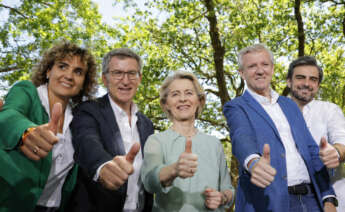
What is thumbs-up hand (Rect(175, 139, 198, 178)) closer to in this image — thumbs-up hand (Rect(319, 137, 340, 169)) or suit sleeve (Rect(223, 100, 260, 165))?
suit sleeve (Rect(223, 100, 260, 165))

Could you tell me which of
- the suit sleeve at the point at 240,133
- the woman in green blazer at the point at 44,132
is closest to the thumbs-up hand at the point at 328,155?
the suit sleeve at the point at 240,133

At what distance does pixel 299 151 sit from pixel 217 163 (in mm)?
721

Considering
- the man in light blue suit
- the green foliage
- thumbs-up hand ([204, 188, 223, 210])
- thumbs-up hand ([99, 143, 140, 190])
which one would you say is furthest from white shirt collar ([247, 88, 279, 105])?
the green foliage

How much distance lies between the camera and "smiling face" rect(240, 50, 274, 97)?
3.04 meters

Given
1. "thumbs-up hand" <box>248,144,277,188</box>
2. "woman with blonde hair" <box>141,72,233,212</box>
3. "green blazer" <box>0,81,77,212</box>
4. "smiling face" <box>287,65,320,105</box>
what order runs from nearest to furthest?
"green blazer" <box>0,81,77,212</box> < "thumbs-up hand" <box>248,144,277,188</box> < "woman with blonde hair" <box>141,72,233,212</box> < "smiling face" <box>287,65,320,105</box>

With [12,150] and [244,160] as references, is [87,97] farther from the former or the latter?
[244,160]

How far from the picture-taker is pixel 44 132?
168cm

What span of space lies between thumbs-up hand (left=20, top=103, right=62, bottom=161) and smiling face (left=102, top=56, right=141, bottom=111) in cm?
142

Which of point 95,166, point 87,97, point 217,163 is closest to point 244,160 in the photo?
point 217,163

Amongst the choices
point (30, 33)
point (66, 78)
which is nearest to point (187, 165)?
point (66, 78)

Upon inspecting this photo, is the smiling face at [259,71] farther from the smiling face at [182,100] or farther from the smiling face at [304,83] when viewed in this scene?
the smiling face at [304,83]

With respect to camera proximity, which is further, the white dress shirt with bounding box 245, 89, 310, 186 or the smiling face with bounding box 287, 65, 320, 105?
the smiling face with bounding box 287, 65, 320, 105

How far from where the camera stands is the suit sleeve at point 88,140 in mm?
2172

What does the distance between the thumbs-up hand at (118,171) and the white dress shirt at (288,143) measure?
0.99m
